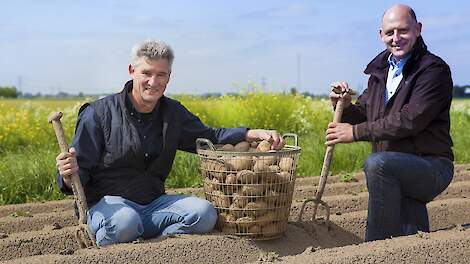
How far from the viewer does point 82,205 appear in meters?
3.79

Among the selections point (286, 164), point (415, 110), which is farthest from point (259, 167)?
point (415, 110)

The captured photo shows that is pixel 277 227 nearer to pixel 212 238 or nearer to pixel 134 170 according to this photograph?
pixel 212 238

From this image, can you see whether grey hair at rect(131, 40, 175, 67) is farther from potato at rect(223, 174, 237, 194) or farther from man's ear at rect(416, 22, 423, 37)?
man's ear at rect(416, 22, 423, 37)

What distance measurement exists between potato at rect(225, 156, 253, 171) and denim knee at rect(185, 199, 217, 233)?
0.25m

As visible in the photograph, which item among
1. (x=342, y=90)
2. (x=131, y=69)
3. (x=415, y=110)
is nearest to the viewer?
(x=131, y=69)

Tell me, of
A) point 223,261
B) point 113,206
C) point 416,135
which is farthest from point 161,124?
point 416,135

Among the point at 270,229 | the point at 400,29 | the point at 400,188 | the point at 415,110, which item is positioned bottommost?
the point at 270,229

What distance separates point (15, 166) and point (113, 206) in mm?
3298

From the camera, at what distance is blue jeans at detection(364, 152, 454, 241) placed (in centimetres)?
408

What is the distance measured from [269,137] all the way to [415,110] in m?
0.84

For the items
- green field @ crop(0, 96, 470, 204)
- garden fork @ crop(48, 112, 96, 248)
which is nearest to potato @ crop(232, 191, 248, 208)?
garden fork @ crop(48, 112, 96, 248)

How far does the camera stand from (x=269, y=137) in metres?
4.14

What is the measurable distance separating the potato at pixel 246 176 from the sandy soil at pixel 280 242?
35 centimetres

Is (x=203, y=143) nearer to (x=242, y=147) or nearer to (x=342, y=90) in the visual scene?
(x=242, y=147)
